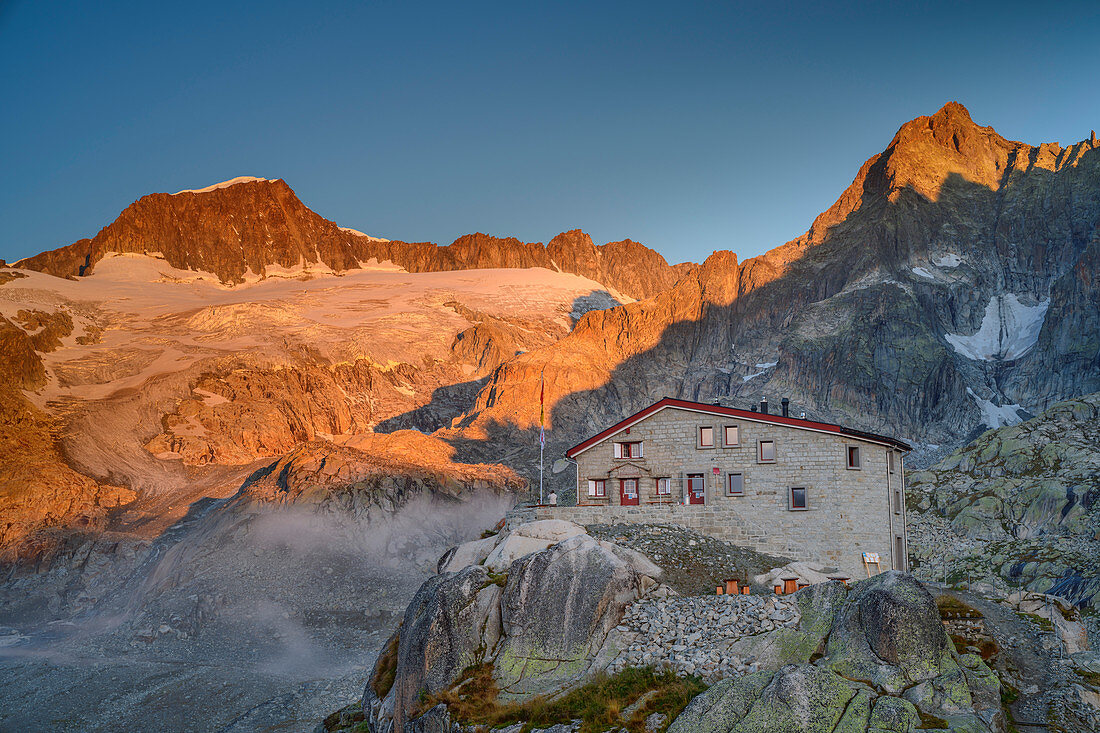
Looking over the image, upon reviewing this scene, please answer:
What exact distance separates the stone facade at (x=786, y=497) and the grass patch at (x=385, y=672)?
14192 millimetres

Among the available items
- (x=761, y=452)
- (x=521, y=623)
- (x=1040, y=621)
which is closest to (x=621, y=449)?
(x=761, y=452)

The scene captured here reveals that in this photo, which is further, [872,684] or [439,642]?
[439,642]

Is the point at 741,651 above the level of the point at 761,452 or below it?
below

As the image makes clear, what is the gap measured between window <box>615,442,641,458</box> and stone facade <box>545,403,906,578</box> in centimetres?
241

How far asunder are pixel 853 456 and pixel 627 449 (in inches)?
589

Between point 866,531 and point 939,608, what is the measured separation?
66.1 ft

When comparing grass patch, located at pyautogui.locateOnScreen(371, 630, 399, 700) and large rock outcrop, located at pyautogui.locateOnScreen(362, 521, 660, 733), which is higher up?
large rock outcrop, located at pyautogui.locateOnScreen(362, 521, 660, 733)

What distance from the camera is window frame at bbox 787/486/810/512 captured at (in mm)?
52875

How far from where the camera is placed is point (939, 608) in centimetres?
3275

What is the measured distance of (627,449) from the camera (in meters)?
58.9

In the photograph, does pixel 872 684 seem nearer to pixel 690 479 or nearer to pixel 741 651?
pixel 741 651

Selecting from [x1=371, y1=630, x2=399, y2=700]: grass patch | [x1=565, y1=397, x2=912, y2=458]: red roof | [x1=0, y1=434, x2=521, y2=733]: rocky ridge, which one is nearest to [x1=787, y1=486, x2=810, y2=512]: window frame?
[x1=565, y1=397, x2=912, y2=458]: red roof

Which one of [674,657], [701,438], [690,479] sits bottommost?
[674,657]

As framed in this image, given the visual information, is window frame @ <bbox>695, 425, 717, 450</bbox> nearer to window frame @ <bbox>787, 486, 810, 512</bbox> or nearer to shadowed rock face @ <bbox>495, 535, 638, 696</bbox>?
window frame @ <bbox>787, 486, 810, 512</bbox>
